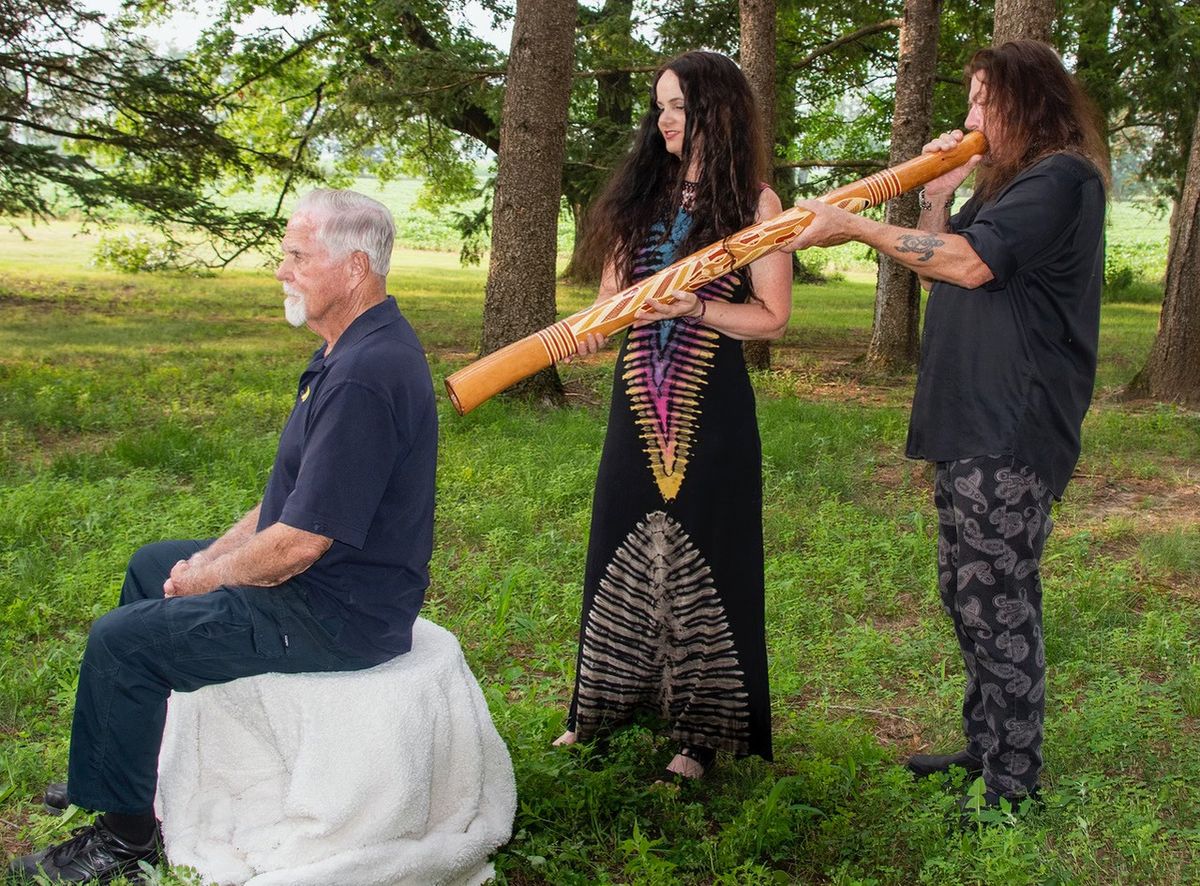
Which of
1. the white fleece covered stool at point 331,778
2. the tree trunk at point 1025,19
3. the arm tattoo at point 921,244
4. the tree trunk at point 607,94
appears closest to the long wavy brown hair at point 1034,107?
the arm tattoo at point 921,244

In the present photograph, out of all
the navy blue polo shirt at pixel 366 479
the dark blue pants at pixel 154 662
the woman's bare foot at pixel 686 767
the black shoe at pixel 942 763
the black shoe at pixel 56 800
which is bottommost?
the black shoe at pixel 56 800

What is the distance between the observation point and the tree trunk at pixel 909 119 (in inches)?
453

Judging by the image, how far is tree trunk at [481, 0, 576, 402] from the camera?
884 cm

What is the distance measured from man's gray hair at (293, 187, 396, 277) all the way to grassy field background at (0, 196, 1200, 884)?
1606mm

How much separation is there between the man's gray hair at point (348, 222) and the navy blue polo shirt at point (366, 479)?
0.16 meters

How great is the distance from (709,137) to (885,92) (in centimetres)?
2113

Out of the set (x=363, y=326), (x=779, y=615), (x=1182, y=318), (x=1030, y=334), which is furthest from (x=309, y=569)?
(x=1182, y=318)

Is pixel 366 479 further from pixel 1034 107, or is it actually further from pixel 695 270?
pixel 1034 107

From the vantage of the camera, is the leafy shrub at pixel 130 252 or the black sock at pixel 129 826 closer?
the black sock at pixel 129 826

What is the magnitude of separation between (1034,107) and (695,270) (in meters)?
1.04

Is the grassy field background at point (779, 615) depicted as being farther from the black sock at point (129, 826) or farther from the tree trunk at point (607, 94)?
the tree trunk at point (607, 94)

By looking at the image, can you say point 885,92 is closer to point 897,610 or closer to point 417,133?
point 417,133

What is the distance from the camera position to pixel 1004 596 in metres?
3.42

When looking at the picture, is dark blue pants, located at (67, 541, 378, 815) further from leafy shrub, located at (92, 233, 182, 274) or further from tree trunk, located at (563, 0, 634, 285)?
tree trunk, located at (563, 0, 634, 285)
